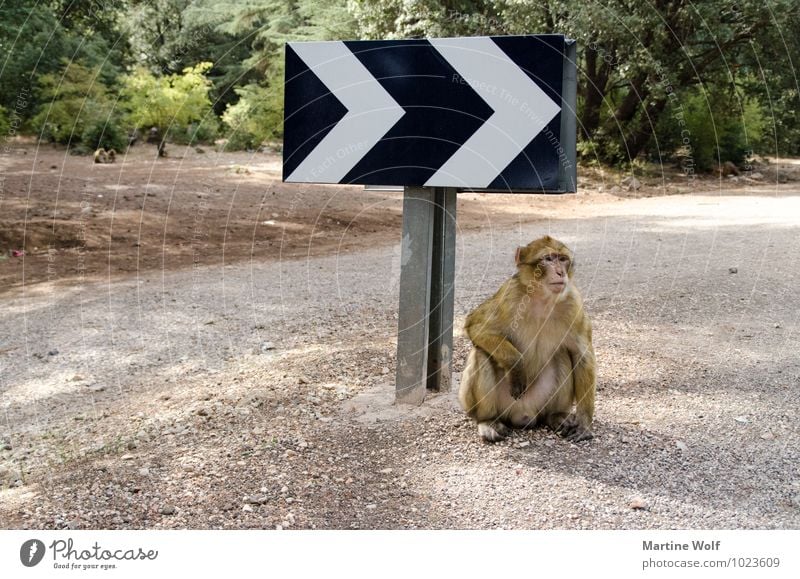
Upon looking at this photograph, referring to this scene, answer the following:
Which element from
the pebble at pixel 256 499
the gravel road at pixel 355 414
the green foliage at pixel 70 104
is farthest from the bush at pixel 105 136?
the pebble at pixel 256 499

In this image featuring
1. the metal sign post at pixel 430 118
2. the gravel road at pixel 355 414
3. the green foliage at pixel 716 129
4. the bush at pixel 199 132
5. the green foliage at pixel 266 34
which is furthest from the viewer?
the bush at pixel 199 132

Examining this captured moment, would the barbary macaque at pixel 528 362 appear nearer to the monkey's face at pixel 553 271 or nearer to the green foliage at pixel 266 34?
the monkey's face at pixel 553 271

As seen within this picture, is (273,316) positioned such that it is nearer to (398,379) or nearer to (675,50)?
(398,379)

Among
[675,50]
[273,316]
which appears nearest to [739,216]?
[675,50]

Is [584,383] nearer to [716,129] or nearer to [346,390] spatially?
[346,390]

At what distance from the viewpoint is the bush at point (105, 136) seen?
2534 centimetres

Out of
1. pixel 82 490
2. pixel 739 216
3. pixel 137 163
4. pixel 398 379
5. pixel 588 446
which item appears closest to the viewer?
pixel 82 490

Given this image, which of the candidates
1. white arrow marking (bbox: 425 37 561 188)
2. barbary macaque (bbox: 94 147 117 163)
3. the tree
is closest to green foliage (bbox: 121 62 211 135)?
the tree

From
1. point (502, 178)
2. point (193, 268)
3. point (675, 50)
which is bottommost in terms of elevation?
point (193, 268)

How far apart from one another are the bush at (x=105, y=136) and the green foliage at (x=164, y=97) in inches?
23.2

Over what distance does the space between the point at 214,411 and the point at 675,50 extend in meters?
17.6

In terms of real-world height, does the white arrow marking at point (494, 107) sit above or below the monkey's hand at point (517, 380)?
above

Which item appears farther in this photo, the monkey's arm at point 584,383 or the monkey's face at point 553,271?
the monkey's arm at point 584,383

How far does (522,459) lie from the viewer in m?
4.78
